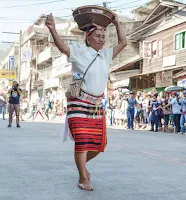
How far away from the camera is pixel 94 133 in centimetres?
448

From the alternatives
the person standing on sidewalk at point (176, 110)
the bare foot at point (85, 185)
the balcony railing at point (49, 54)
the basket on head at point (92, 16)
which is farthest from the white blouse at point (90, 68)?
the balcony railing at point (49, 54)

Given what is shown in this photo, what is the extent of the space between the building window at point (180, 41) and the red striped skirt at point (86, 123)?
73.8 ft

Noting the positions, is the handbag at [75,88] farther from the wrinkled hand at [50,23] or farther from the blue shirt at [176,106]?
the blue shirt at [176,106]

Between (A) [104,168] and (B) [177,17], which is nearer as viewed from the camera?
(A) [104,168]

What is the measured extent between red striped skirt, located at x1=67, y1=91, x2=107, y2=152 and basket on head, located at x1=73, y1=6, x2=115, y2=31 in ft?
2.56

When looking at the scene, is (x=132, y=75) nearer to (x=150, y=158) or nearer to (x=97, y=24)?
(x=150, y=158)

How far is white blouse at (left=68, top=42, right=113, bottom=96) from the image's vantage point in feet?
Answer: 14.8

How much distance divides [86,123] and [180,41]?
23.2 m

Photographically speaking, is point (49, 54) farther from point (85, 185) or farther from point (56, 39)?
point (85, 185)

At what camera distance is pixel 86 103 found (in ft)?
14.8

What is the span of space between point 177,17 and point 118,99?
865 centimetres

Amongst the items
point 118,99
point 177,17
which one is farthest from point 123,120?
point 177,17

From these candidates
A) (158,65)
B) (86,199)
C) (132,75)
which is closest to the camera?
(86,199)

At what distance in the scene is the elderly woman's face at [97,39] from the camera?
466cm
